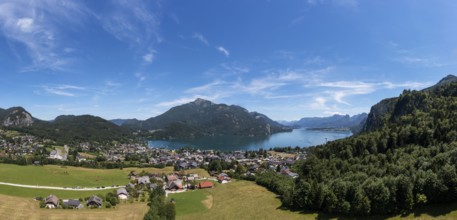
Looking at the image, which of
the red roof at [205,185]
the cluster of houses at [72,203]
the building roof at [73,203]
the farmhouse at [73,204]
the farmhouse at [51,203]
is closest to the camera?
the farmhouse at [51,203]

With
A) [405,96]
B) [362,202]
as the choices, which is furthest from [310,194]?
[405,96]

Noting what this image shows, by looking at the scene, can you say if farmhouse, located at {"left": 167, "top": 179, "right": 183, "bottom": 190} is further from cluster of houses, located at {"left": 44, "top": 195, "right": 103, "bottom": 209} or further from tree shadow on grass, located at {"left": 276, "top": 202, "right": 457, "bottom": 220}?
tree shadow on grass, located at {"left": 276, "top": 202, "right": 457, "bottom": 220}

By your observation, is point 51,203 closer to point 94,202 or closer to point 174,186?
point 94,202

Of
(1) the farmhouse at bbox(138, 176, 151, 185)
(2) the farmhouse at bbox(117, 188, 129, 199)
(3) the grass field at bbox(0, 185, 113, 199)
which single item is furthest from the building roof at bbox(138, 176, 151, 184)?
(2) the farmhouse at bbox(117, 188, 129, 199)

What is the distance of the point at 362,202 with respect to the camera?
41.3 m

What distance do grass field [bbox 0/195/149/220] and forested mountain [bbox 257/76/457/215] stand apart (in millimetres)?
25901

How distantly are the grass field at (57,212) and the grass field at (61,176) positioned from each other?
2227 cm

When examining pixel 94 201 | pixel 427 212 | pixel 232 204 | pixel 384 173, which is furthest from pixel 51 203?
pixel 384 173

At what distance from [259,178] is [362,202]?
127ft

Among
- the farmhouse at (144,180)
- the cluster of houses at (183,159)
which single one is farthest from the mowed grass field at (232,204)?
the cluster of houses at (183,159)

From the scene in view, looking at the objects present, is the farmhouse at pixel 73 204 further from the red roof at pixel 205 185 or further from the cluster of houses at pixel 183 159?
the cluster of houses at pixel 183 159

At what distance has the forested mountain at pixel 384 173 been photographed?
130 ft

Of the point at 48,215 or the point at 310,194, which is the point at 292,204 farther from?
the point at 48,215

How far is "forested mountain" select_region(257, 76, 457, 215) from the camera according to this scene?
3969 centimetres
